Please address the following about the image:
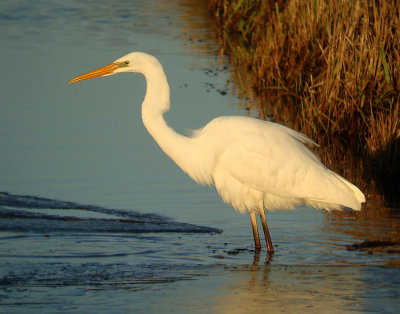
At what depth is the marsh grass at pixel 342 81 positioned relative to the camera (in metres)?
9.09

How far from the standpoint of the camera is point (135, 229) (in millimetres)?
7562

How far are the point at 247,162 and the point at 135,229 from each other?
3.70 feet

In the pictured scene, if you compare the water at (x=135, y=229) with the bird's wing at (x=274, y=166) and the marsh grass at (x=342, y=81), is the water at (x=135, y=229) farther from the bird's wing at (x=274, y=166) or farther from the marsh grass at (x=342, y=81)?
the marsh grass at (x=342, y=81)

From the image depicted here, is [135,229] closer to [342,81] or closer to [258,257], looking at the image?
[258,257]

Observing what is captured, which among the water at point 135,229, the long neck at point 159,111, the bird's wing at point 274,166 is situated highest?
the long neck at point 159,111

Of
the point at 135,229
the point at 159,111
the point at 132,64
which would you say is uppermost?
the point at 132,64

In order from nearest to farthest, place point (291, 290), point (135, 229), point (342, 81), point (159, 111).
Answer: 1. point (291, 290)
2. point (159, 111)
3. point (135, 229)
4. point (342, 81)

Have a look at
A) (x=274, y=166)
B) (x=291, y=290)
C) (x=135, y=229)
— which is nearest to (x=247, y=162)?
(x=274, y=166)

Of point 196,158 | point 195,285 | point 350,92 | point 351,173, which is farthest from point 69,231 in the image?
point 350,92

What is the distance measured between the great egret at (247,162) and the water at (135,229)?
361 mm

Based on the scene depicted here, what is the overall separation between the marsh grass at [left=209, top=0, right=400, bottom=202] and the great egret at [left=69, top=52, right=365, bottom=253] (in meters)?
1.42

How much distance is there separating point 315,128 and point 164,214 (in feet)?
9.77

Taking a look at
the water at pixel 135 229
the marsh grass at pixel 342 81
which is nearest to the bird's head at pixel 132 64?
the water at pixel 135 229

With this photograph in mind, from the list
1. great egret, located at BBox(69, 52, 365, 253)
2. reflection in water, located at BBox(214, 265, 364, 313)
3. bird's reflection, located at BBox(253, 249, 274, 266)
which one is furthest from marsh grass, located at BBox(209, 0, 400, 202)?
reflection in water, located at BBox(214, 265, 364, 313)
